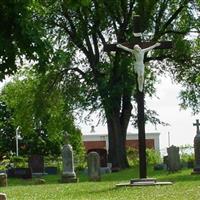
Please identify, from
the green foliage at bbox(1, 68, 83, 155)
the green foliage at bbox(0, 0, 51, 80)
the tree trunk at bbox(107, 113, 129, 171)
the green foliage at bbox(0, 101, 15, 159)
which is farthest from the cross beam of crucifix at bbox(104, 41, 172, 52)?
the green foliage at bbox(0, 101, 15, 159)

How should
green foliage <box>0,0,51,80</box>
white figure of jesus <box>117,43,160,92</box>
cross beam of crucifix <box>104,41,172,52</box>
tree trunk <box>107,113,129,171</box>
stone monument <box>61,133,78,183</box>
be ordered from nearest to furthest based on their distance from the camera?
green foliage <box>0,0,51,80</box>, white figure of jesus <box>117,43,160,92</box>, cross beam of crucifix <box>104,41,172,52</box>, stone monument <box>61,133,78,183</box>, tree trunk <box>107,113,129,171</box>

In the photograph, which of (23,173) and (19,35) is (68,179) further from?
(19,35)

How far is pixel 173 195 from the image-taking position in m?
13.4

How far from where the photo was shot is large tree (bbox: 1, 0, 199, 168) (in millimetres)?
35438

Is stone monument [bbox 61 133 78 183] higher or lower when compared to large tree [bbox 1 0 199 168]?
lower

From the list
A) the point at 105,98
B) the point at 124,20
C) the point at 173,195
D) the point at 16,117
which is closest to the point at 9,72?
the point at 173,195

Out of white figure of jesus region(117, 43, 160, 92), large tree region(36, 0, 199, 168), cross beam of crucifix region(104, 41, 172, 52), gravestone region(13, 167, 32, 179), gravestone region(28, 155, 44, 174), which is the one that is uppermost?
large tree region(36, 0, 199, 168)

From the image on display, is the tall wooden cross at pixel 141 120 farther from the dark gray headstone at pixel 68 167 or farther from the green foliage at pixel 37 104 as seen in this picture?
the green foliage at pixel 37 104

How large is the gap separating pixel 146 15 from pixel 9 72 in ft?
90.1

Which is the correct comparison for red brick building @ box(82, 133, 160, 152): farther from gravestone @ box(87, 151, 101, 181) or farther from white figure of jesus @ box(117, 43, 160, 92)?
white figure of jesus @ box(117, 43, 160, 92)

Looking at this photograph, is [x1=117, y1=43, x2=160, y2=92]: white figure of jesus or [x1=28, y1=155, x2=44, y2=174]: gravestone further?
[x1=28, y1=155, x2=44, y2=174]: gravestone

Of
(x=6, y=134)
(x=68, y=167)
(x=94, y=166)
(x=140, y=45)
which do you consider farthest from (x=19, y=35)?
(x=6, y=134)

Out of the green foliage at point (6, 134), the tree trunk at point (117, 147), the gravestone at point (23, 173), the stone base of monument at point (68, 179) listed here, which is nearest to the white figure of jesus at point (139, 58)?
the stone base of monument at point (68, 179)

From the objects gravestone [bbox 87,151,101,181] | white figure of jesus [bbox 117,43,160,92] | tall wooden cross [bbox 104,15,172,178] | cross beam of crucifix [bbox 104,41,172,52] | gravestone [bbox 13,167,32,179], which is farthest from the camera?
gravestone [bbox 13,167,32,179]
